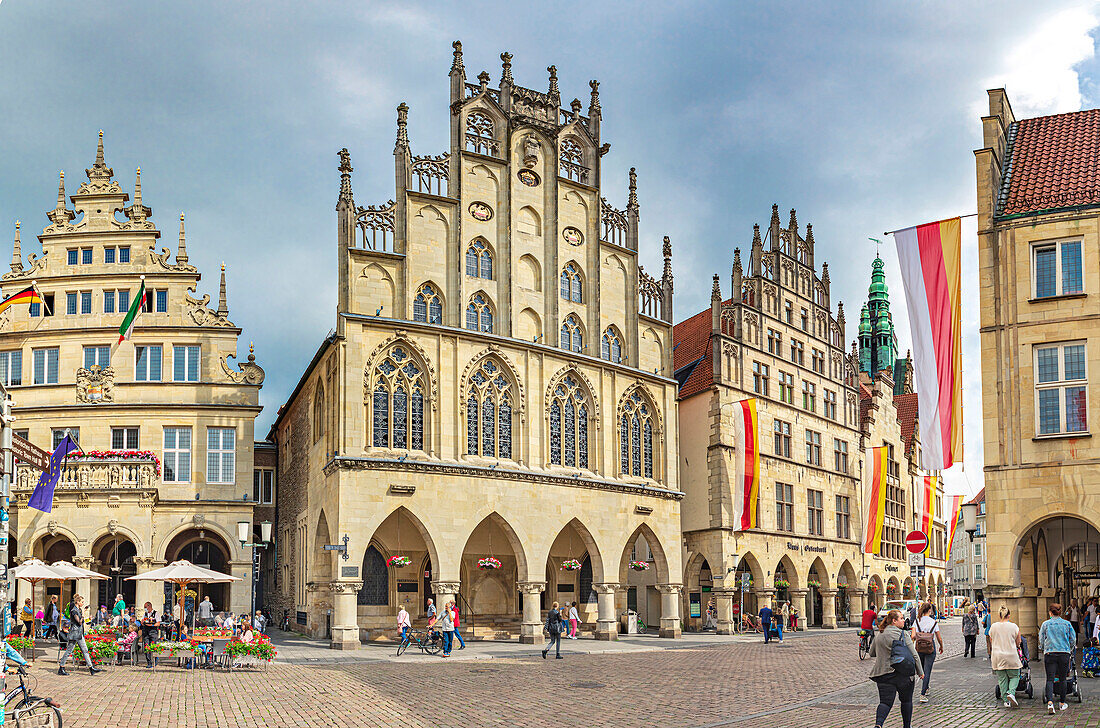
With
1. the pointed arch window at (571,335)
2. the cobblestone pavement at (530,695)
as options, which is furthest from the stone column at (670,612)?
the cobblestone pavement at (530,695)

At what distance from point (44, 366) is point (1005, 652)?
37885 millimetres

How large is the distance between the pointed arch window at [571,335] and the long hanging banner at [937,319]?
17.8m

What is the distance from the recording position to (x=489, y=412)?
37.9m

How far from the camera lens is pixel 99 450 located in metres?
41.7

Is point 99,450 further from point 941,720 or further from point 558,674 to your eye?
point 941,720

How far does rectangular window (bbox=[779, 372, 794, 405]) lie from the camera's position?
51344 millimetres

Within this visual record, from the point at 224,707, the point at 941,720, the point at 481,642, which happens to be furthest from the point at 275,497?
the point at 941,720

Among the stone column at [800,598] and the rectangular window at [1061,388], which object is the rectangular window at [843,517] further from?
the rectangular window at [1061,388]

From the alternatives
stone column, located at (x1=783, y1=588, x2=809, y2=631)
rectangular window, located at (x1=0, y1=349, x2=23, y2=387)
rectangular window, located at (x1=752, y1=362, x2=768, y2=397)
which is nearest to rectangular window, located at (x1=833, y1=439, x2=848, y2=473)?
rectangular window, located at (x1=752, y1=362, x2=768, y2=397)

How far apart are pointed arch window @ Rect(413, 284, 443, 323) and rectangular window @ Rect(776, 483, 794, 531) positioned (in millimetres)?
20217

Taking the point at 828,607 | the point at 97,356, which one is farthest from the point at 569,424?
the point at 828,607

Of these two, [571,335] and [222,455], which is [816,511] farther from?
[222,455]

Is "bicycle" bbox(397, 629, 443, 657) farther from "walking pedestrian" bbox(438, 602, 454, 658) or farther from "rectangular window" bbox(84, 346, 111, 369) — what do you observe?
"rectangular window" bbox(84, 346, 111, 369)

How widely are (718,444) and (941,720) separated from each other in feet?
99.3
